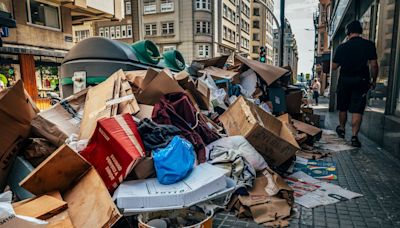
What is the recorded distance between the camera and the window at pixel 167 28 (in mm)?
32094

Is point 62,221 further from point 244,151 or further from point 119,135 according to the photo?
point 244,151

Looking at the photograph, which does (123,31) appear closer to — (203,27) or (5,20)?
(203,27)

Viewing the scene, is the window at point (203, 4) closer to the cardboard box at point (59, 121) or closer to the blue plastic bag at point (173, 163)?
the cardboard box at point (59, 121)

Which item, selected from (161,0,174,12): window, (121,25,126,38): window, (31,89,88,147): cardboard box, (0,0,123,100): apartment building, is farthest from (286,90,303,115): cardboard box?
(121,25,126,38): window

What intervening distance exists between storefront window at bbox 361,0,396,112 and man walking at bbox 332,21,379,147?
0.29 m

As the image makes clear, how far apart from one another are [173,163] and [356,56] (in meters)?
3.79

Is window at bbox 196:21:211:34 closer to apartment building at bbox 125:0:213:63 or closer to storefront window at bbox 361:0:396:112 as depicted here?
apartment building at bbox 125:0:213:63

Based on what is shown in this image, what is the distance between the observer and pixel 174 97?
125 inches

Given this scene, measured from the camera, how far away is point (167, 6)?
32125 mm

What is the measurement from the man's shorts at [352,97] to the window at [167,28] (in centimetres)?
2930

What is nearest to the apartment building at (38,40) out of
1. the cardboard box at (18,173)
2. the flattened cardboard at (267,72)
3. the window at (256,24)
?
the flattened cardboard at (267,72)

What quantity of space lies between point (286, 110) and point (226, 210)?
313 cm

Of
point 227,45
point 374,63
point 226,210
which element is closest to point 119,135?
point 226,210

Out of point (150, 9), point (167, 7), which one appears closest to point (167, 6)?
point (167, 7)
